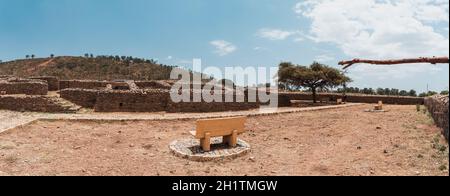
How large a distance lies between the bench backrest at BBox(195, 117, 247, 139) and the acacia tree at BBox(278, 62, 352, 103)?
1814cm

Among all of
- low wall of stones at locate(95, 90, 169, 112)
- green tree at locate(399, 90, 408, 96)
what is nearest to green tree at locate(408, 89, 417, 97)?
A: green tree at locate(399, 90, 408, 96)

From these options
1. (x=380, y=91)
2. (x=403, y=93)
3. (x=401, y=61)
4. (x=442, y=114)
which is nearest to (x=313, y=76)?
(x=380, y=91)

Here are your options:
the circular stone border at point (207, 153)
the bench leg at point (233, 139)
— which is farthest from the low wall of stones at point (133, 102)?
the bench leg at point (233, 139)

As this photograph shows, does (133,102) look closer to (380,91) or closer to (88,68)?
(380,91)

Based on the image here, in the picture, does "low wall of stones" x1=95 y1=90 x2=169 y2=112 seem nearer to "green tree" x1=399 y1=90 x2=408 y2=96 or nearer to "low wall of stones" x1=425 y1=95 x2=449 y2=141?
"low wall of stones" x1=425 y1=95 x2=449 y2=141

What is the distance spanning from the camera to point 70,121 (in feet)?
41.0

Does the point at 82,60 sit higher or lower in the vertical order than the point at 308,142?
higher

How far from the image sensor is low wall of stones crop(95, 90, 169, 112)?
55.7ft

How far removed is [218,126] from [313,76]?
742 inches
